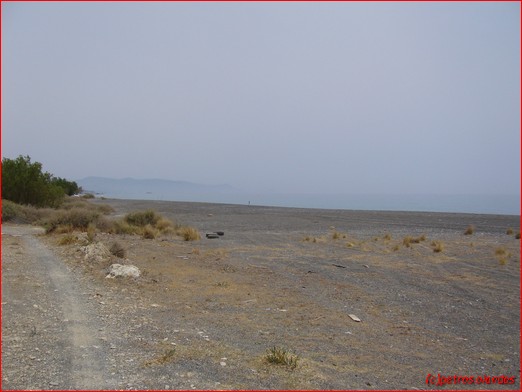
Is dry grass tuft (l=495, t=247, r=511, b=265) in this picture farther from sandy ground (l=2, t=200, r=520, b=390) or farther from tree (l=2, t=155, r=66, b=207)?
tree (l=2, t=155, r=66, b=207)

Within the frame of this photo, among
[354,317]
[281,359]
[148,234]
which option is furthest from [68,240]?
[281,359]

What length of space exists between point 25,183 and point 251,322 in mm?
32004

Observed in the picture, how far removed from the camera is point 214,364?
6.21m

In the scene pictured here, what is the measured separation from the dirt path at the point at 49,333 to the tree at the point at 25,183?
78.8ft

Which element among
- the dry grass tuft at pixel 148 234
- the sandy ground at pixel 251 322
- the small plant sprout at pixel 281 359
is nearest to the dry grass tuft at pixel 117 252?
the sandy ground at pixel 251 322

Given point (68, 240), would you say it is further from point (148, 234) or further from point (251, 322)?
point (251, 322)

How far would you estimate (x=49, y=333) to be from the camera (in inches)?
289

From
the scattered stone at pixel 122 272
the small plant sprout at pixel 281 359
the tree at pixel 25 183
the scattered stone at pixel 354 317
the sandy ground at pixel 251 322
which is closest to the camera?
the sandy ground at pixel 251 322

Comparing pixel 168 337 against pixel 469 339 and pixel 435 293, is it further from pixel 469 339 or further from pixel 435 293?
pixel 435 293

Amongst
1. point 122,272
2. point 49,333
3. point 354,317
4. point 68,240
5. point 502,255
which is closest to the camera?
point 49,333

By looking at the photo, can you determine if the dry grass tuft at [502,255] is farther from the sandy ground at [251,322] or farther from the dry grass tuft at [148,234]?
the dry grass tuft at [148,234]

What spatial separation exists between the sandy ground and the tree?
62.3ft

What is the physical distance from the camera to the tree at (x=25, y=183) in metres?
34.3

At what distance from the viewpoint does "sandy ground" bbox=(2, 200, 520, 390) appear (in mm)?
5938
